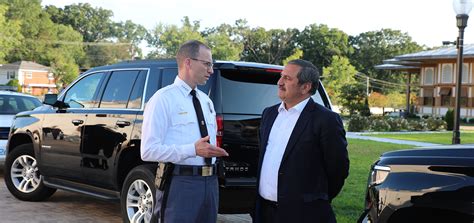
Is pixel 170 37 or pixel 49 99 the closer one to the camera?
pixel 49 99

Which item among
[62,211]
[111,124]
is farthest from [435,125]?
[111,124]

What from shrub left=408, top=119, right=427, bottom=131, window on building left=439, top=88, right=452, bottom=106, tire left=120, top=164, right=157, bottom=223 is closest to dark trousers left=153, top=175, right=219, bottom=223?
tire left=120, top=164, right=157, bottom=223

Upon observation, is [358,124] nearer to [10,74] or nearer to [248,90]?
[248,90]

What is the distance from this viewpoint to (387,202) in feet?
12.8

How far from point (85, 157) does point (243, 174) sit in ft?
7.55

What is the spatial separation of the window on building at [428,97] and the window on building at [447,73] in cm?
202

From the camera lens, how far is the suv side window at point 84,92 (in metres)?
7.31

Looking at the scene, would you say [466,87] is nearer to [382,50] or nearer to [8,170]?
[8,170]

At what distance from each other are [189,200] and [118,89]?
3.56 meters

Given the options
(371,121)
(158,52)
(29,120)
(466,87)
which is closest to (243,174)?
(29,120)

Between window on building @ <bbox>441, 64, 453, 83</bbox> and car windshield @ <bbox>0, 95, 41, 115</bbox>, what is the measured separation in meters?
36.6

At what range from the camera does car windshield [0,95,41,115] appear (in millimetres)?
11031

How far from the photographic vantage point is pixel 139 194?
6.19m

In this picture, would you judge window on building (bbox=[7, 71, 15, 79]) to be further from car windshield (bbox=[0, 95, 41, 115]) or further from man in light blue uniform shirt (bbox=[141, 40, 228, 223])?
man in light blue uniform shirt (bbox=[141, 40, 228, 223])
